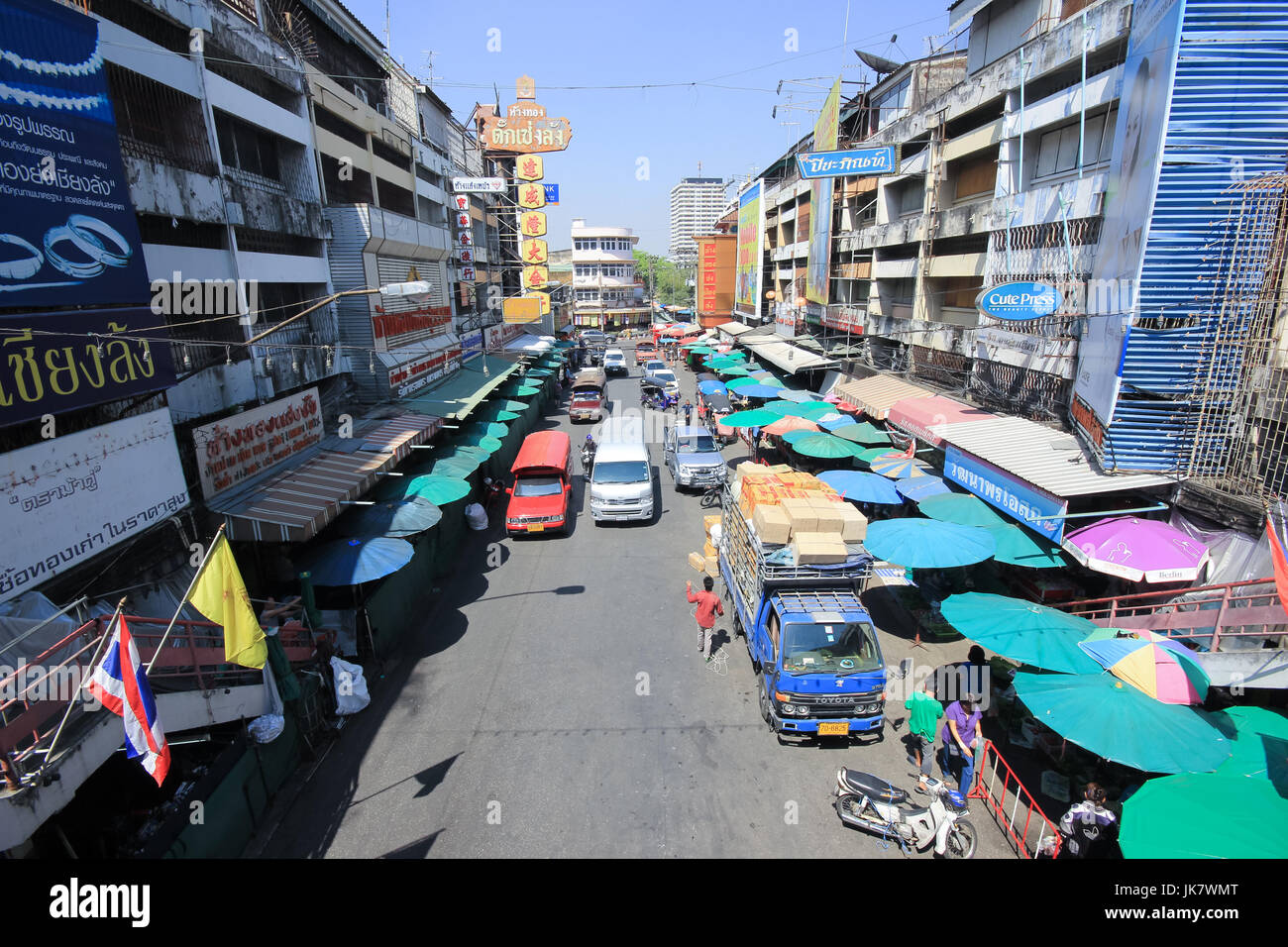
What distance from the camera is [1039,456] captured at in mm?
12414

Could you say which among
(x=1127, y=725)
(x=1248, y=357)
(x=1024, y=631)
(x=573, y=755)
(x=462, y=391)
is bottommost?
(x=573, y=755)

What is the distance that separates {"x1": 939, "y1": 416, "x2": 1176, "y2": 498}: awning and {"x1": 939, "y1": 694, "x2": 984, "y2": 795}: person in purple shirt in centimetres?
467

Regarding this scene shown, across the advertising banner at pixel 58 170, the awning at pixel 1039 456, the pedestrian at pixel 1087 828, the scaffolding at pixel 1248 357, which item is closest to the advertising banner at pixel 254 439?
the advertising banner at pixel 58 170

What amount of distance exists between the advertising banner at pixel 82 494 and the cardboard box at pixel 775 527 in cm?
869

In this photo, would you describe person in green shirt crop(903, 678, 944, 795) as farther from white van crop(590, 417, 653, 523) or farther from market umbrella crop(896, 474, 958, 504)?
white van crop(590, 417, 653, 523)

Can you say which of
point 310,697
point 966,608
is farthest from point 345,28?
point 966,608

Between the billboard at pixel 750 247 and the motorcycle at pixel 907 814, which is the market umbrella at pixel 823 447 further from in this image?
the billboard at pixel 750 247

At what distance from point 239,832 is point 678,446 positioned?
54.5 ft

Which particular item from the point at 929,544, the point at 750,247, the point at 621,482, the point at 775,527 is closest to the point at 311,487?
the point at 621,482

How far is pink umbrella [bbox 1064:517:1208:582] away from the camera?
944 cm

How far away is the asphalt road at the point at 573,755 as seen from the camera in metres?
7.42

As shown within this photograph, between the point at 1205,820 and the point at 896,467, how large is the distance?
11966 mm

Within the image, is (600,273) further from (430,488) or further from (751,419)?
(430,488)

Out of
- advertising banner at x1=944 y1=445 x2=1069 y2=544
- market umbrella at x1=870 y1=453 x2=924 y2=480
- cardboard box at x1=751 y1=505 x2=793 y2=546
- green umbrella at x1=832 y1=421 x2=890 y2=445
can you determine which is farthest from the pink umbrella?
green umbrella at x1=832 y1=421 x2=890 y2=445
